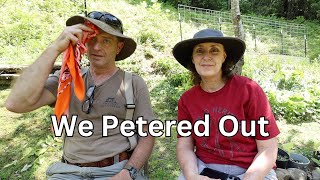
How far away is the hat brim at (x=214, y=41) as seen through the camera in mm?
2327

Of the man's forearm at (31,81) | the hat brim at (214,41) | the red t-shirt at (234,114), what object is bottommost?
the red t-shirt at (234,114)

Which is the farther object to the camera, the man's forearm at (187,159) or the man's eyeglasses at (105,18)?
the man's eyeglasses at (105,18)

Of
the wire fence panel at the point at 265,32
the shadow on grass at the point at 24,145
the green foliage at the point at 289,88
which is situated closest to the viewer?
the shadow on grass at the point at 24,145

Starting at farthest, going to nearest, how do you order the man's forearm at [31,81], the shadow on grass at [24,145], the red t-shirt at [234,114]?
1. the shadow on grass at [24,145]
2. the red t-shirt at [234,114]
3. the man's forearm at [31,81]

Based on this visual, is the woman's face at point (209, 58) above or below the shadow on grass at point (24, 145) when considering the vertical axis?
above

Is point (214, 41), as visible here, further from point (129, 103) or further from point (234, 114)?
point (129, 103)

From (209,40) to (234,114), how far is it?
584 mm

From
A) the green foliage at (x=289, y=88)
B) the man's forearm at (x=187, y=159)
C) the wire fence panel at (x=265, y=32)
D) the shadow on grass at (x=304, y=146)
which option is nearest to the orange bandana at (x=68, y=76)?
the man's forearm at (x=187, y=159)

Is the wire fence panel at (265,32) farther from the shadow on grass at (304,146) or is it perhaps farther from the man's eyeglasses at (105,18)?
the man's eyeglasses at (105,18)

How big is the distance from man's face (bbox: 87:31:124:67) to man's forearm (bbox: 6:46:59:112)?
38cm

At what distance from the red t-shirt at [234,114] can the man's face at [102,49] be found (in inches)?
31.4

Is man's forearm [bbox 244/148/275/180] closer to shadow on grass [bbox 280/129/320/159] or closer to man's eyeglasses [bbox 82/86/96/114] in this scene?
man's eyeglasses [bbox 82/86/96/114]

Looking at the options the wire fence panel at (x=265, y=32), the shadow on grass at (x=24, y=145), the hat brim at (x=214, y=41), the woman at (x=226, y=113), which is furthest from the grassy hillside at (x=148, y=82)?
the wire fence panel at (x=265, y=32)

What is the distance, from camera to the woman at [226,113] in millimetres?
2301
